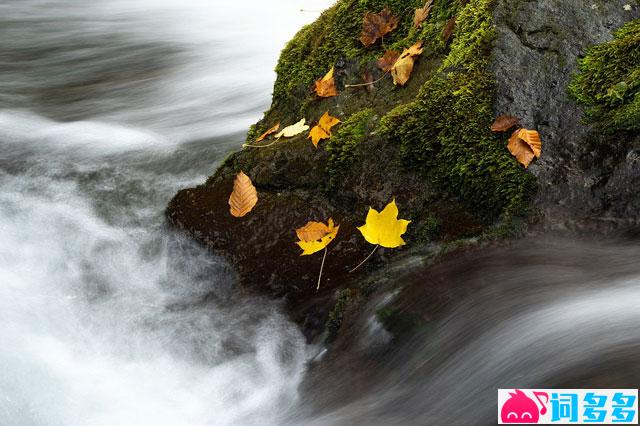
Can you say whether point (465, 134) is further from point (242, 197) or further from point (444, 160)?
point (242, 197)

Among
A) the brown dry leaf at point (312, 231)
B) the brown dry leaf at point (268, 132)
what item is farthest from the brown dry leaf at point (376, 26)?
the brown dry leaf at point (312, 231)

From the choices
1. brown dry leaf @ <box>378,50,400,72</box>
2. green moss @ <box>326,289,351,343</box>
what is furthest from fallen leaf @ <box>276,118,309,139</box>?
green moss @ <box>326,289,351,343</box>

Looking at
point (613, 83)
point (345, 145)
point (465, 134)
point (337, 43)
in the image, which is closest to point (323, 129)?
point (345, 145)

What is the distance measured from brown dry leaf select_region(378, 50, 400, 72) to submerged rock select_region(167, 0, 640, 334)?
0.12ft

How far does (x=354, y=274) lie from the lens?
9.87 ft

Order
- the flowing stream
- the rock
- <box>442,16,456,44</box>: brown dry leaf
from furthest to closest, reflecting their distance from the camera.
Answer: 1. <box>442,16,456,44</box>: brown dry leaf
2. the rock
3. the flowing stream

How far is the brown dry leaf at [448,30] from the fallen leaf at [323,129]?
1.95 ft

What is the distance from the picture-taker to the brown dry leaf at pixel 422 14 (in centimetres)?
342

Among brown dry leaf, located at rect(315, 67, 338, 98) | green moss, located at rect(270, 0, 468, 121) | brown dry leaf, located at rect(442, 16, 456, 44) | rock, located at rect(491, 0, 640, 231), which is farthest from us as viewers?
brown dry leaf, located at rect(315, 67, 338, 98)

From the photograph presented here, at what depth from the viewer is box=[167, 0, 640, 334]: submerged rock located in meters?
2.79

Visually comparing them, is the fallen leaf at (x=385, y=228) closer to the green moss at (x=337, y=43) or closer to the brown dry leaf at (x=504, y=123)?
the brown dry leaf at (x=504, y=123)

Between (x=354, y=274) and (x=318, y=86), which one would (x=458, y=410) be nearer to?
(x=354, y=274)

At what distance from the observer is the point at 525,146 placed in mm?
2814

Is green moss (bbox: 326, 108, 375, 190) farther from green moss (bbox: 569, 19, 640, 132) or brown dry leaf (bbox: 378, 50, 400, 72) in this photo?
green moss (bbox: 569, 19, 640, 132)
